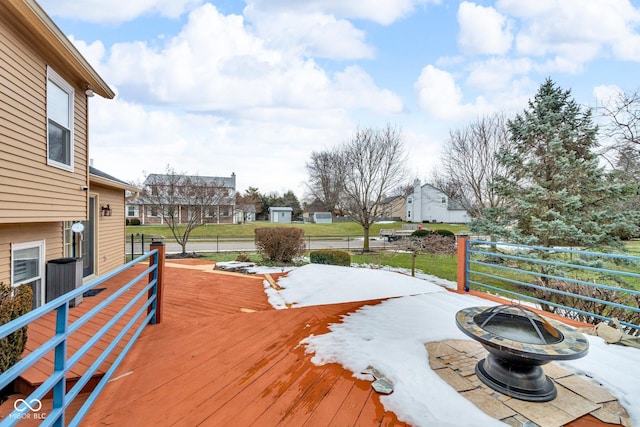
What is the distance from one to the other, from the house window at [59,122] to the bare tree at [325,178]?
13.0 m

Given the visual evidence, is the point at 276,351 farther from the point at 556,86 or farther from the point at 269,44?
the point at 556,86

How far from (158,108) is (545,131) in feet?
44.0

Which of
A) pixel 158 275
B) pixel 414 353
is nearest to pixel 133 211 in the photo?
pixel 158 275

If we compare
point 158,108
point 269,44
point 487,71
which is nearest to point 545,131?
point 487,71

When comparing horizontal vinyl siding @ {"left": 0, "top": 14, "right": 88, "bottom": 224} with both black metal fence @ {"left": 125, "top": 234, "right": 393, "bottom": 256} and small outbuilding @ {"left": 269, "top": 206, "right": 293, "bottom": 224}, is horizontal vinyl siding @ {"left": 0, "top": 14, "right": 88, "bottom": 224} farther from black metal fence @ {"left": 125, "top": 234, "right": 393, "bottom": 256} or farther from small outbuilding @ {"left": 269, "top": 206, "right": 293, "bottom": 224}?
small outbuilding @ {"left": 269, "top": 206, "right": 293, "bottom": 224}

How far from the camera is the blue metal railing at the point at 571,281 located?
3.18m

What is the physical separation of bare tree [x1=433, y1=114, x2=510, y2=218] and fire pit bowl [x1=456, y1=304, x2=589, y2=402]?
11091mm

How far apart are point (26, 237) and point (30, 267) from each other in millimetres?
526

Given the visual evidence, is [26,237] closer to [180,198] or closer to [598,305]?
[598,305]

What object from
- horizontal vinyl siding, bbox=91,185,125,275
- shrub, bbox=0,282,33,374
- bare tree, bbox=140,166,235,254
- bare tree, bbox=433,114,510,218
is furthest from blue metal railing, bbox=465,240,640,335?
bare tree, bbox=140,166,235,254

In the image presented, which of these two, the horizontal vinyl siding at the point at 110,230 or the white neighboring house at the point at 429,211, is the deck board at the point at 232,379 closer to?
the horizontal vinyl siding at the point at 110,230

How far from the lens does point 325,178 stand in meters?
18.3

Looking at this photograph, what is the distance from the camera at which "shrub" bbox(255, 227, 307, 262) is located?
32.6 ft

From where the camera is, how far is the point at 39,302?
15.6ft
